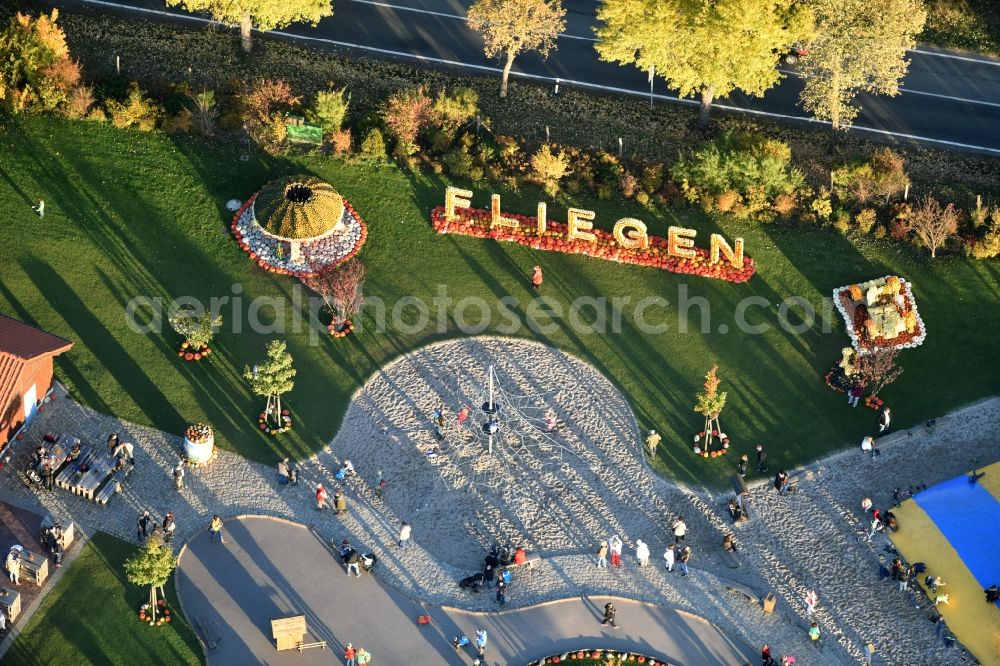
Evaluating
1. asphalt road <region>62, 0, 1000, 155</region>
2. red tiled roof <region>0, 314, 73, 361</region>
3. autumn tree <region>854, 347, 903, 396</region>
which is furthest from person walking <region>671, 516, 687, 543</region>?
asphalt road <region>62, 0, 1000, 155</region>

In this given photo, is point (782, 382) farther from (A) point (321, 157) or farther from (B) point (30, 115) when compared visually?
(B) point (30, 115)

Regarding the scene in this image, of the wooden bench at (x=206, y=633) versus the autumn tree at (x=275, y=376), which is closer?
the wooden bench at (x=206, y=633)

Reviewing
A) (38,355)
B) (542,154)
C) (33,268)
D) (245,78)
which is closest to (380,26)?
(245,78)

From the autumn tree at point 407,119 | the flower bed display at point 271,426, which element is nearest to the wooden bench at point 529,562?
the flower bed display at point 271,426

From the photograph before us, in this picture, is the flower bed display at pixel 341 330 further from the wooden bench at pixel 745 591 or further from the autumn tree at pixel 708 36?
the wooden bench at pixel 745 591

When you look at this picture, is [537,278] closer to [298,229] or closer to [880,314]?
[298,229]

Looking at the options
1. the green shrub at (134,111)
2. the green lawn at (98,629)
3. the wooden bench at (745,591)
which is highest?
the green shrub at (134,111)
